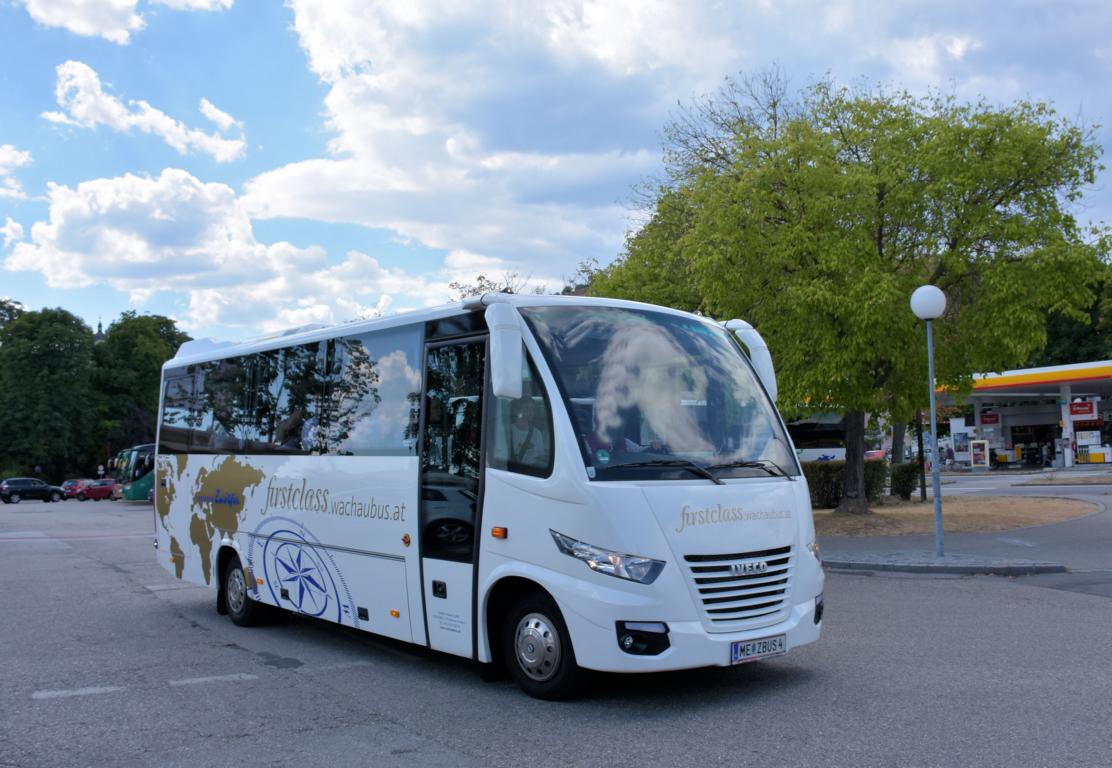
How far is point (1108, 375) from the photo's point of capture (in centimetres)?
4678

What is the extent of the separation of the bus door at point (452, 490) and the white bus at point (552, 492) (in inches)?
0.6

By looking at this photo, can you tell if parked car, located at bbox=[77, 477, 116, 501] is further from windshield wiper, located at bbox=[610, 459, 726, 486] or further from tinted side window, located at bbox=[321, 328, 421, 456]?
windshield wiper, located at bbox=[610, 459, 726, 486]

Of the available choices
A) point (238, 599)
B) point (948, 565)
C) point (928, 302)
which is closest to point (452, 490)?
point (238, 599)

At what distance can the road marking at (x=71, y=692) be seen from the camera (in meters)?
7.25

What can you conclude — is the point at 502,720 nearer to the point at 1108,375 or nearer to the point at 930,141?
the point at 930,141

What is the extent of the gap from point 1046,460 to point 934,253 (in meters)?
43.7

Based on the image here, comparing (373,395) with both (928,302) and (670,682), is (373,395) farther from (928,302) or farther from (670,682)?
(928,302)

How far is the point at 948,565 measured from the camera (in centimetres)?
1367

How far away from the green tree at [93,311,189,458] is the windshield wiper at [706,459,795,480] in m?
82.2

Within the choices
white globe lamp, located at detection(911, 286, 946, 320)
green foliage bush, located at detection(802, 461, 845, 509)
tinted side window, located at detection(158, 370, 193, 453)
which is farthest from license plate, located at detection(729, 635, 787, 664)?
green foliage bush, located at detection(802, 461, 845, 509)

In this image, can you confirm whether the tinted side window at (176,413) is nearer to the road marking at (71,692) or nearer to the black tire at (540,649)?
the road marking at (71,692)

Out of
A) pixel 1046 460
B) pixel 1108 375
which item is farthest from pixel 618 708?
pixel 1046 460

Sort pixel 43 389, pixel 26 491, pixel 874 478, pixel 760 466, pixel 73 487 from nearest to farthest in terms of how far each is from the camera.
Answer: pixel 760 466
pixel 874 478
pixel 26 491
pixel 73 487
pixel 43 389

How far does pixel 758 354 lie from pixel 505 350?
8.60 ft
